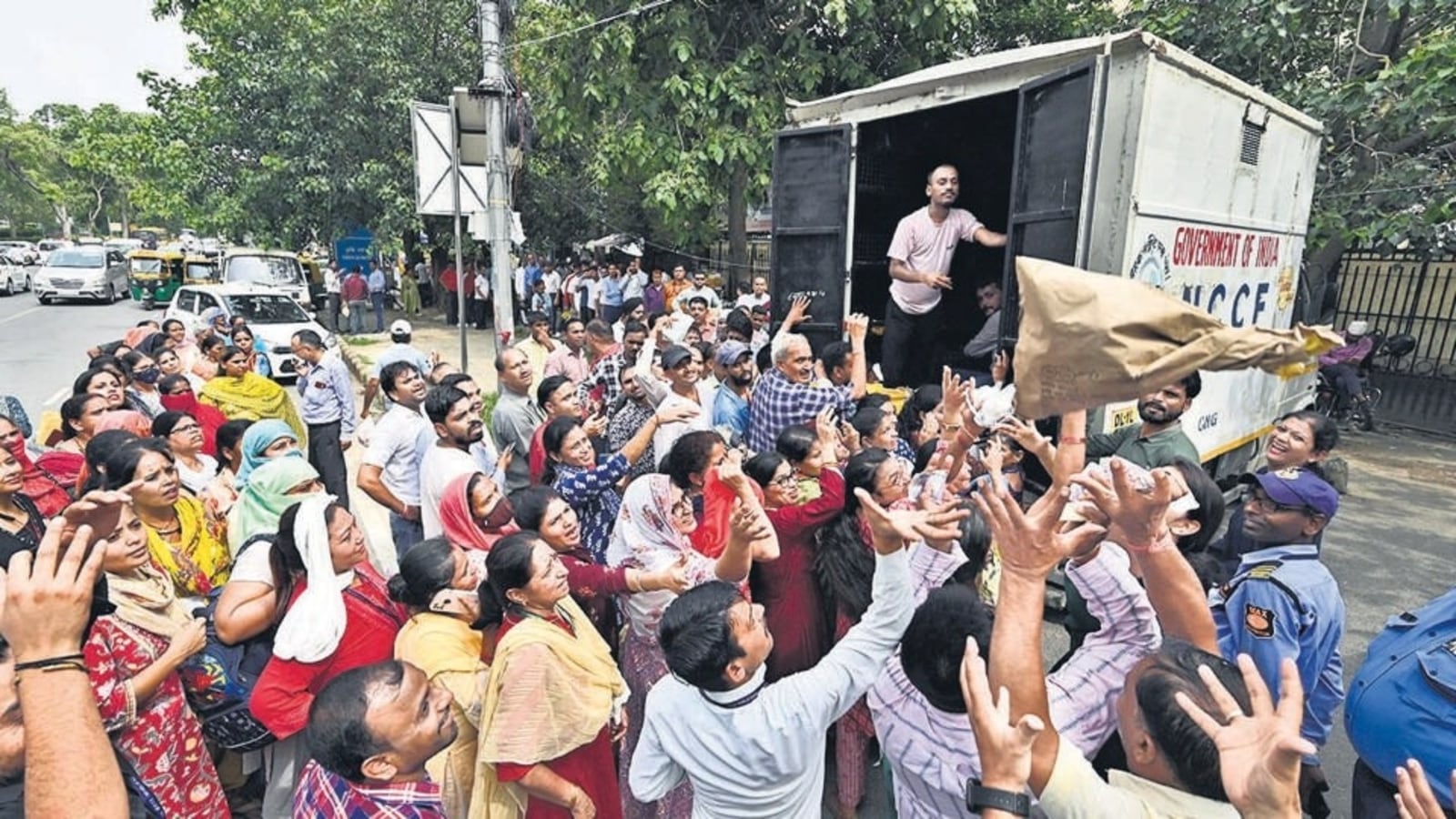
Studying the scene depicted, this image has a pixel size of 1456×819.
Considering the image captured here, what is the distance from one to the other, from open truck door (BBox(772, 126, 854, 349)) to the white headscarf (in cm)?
432

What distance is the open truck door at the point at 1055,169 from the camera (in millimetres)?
4152

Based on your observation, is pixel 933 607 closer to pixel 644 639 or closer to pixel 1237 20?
pixel 644 639

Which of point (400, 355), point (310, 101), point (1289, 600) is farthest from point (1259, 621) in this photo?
point (310, 101)

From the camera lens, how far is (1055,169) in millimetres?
4457

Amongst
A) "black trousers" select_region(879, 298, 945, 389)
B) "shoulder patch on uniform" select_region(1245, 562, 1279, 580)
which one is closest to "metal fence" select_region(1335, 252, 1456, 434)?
"black trousers" select_region(879, 298, 945, 389)

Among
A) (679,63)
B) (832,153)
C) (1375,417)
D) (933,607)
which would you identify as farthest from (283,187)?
(1375,417)

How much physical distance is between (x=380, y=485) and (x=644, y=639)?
2.12m

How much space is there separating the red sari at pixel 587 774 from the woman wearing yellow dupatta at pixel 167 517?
152 cm

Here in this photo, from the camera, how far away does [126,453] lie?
2852mm

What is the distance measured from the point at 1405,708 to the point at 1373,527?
5.85 metres

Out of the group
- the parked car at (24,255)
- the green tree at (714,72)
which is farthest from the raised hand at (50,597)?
the parked car at (24,255)

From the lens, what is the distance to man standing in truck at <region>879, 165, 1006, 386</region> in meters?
5.91

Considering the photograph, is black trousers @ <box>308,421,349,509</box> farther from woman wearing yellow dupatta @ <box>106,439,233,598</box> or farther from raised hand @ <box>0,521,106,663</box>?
raised hand @ <box>0,521,106,663</box>

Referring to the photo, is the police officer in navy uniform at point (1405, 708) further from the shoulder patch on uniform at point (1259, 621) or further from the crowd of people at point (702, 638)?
the shoulder patch on uniform at point (1259, 621)
